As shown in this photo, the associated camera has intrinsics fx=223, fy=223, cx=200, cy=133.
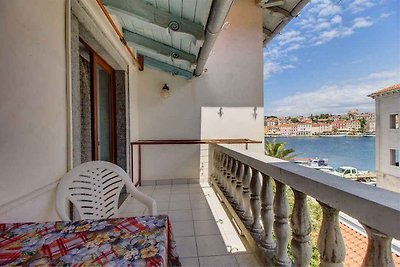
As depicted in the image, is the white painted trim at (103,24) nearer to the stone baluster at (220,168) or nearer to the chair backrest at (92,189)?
the chair backrest at (92,189)

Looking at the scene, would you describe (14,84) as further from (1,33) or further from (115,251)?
(115,251)

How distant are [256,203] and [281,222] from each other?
58 centimetres

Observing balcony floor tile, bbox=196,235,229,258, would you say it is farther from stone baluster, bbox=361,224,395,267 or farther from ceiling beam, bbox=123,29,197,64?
ceiling beam, bbox=123,29,197,64

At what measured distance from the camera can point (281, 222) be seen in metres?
1.49

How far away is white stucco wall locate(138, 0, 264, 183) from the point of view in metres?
4.78

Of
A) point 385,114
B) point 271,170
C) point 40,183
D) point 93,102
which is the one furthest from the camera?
point 385,114

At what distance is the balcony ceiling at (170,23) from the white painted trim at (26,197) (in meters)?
1.96

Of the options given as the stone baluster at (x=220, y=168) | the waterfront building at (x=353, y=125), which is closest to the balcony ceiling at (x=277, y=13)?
the stone baluster at (x=220, y=168)

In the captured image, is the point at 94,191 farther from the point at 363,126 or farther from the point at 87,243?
the point at 363,126

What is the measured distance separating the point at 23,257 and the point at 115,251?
28 centimetres

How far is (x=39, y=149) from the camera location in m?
1.35

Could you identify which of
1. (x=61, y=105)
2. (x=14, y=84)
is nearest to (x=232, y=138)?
(x=61, y=105)

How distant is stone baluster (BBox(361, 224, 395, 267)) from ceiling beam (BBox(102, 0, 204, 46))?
244 centimetres

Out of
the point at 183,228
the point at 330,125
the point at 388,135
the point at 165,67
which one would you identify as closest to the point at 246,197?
the point at 183,228
